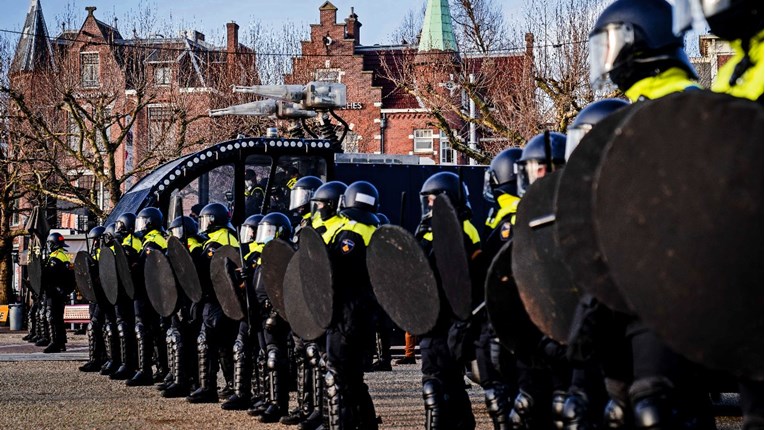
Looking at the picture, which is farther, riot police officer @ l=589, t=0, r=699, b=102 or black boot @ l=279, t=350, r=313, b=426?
black boot @ l=279, t=350, r=313, b=426

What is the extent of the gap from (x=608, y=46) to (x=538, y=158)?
1016mm

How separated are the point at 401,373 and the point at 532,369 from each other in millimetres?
8298

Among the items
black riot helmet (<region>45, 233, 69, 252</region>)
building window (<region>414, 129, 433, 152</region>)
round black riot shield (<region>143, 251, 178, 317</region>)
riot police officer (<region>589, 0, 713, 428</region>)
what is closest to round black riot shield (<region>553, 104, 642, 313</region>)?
riot police officer (<region>589, 0, 713, 428</region>)

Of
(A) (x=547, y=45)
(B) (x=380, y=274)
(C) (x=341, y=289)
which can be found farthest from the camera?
(A) (x=547, y=45)

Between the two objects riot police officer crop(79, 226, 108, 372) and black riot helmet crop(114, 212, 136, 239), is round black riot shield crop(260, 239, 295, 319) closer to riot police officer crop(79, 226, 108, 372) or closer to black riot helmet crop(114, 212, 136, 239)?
black riot helmet crop(114, 212, 136, 239)

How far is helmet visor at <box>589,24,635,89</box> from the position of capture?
15.4 ft

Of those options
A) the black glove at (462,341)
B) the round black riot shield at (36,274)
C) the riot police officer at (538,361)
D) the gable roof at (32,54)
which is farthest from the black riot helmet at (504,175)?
the gable roof at (32,54)

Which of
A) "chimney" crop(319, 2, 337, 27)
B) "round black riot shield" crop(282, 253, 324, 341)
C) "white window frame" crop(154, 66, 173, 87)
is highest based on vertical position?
"chimney" crop(319, 2, 337, 27)

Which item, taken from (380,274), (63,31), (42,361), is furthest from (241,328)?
(63,31)

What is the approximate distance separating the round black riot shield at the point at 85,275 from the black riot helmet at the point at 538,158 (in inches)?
353

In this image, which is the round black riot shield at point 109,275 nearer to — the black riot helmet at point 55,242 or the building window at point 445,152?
the black riot helmet at point 55,242

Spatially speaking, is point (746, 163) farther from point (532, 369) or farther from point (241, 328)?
point (241, 328)

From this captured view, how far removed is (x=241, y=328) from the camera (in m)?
10.1

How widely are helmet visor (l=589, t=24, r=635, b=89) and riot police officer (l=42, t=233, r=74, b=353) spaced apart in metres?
13.2
